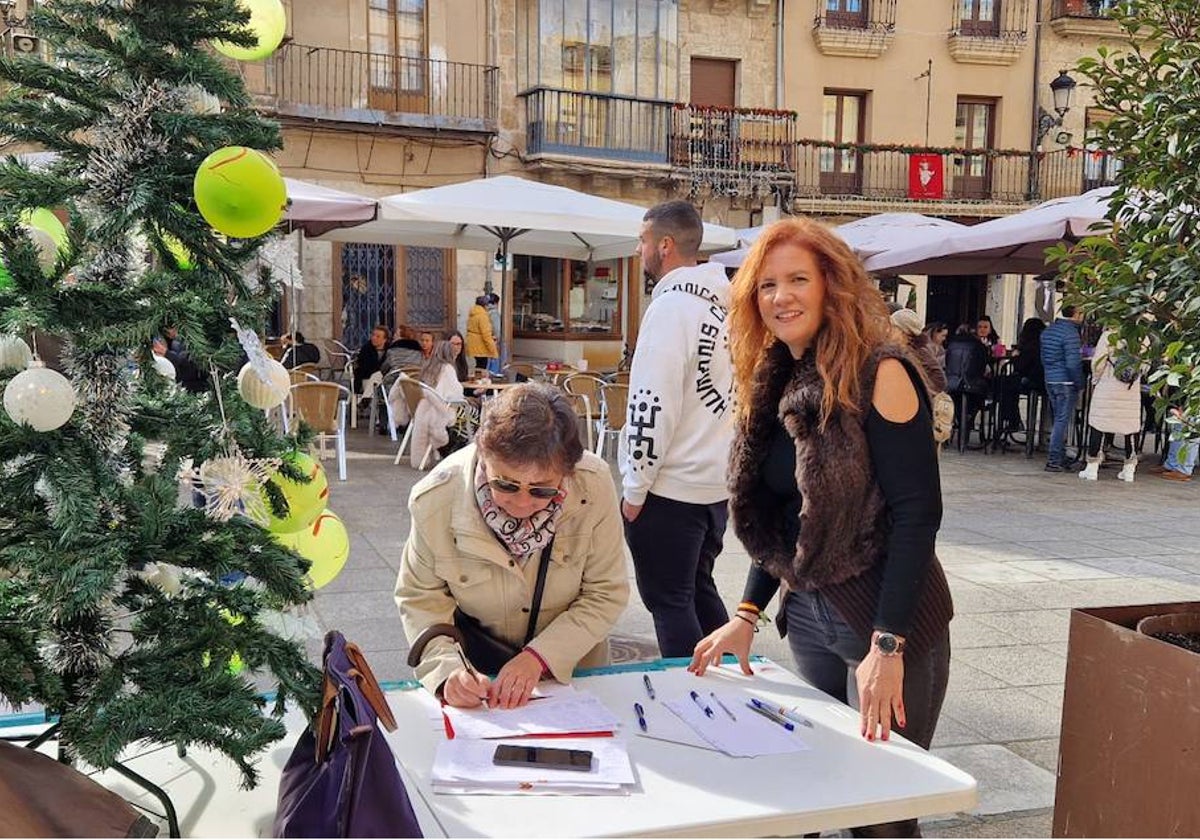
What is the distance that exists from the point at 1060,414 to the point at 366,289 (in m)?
10.7

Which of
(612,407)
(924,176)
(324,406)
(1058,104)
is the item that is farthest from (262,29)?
(924,176)

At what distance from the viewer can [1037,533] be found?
24.2ft

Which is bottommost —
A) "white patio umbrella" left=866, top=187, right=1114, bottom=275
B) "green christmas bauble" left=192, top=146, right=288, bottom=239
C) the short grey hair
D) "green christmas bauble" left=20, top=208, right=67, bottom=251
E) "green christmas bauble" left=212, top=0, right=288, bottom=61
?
"green christmas bauble" left=20, top=208, right=67, bottom=251

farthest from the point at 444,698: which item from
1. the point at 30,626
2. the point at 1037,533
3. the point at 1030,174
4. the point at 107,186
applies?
the point at 1030,174

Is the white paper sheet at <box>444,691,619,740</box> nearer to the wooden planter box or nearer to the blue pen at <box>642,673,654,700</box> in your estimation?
the blue pen at <box>642,673,654,700</box>

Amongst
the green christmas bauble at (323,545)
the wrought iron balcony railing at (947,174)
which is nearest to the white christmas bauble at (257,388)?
the green christmas bauble at (323,545)

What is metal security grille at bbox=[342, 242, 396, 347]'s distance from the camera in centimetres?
1653

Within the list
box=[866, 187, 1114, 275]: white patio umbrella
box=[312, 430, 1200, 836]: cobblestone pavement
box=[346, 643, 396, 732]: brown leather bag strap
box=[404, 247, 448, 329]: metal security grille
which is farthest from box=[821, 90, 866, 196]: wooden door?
box=[346, 643, 396, 732]: brown leather bag strap

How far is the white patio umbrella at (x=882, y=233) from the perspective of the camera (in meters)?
12.5

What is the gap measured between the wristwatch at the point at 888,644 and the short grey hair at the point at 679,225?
1781 mm

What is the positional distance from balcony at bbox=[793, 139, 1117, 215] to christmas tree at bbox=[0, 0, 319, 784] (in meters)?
19.0

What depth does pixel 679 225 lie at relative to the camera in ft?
11.8

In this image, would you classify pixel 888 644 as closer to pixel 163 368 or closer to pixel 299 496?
pixel 299 496

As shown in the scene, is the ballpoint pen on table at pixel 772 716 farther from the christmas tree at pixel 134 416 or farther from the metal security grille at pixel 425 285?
the metal security grille at pixel 425 285
